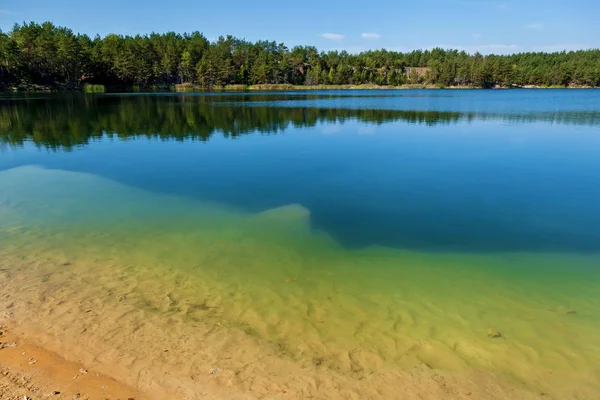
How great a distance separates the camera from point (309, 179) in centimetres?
1772

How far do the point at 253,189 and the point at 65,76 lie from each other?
126 meters

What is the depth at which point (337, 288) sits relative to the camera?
27.5ft

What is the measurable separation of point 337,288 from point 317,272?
0.87 m

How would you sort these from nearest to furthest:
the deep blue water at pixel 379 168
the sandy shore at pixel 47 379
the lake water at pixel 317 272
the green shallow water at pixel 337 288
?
the sandy shore at pixel 47 379
the lake water at pixel 317 272
the green shallow water at pixel 337 288
the deep blue water at pixel 379 168

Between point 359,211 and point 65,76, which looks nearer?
point 359,211

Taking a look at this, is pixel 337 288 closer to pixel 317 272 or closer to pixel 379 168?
pixel 317 272

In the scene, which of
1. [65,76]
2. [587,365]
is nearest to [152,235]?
[587,365]

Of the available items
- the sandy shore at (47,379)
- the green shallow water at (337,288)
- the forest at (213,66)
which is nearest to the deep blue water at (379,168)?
the green shallow water at (337,288)

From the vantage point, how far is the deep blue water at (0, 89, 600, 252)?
11906 mm

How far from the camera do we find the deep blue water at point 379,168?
39.1ft

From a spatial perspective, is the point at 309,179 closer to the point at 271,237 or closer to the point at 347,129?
the point at 271,237

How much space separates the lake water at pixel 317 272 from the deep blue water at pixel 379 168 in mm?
151

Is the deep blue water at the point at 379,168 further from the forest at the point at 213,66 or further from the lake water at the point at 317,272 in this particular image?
the forest at the point at 213,66

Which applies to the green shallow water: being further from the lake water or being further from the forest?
the forest
